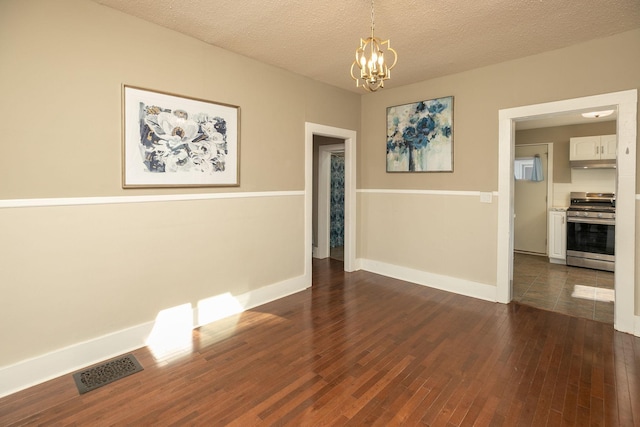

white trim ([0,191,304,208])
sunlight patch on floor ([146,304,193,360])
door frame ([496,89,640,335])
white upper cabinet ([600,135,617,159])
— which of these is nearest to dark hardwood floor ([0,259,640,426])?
sunlight patch on floor ([146,304,193,360])

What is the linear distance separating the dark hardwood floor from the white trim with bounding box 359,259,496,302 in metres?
0.48

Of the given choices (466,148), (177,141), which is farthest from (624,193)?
(177,141)

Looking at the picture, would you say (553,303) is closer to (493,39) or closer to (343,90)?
(493,39)

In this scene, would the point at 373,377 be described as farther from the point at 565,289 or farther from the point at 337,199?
the point at 337,199

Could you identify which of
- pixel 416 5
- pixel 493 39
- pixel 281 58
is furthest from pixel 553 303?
pixel 281 58

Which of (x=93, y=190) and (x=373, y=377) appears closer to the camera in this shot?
(x=373, y=377)

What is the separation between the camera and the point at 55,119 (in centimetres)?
236

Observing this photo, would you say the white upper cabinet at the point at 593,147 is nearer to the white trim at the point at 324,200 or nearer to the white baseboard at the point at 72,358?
the white trim at the point at 324,200

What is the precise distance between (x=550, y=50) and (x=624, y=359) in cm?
301

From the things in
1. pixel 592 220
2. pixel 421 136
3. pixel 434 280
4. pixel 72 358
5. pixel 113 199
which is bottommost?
pixel 72 358

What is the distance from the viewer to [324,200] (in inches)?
239

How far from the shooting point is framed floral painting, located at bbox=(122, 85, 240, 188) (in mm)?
2754

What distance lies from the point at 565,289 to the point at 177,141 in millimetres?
5170

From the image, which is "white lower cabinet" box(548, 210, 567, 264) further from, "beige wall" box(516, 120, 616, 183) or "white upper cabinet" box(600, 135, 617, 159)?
"white upper cabinet" box(600, 135, 617, 159)
